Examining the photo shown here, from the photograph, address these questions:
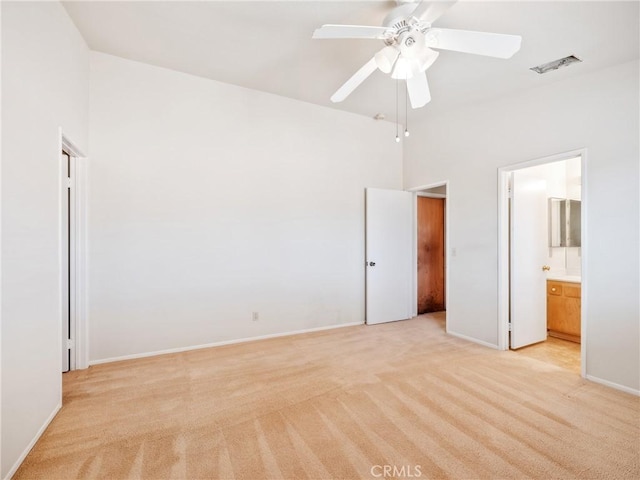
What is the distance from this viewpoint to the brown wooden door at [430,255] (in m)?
5.19

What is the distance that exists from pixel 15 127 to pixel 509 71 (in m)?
3.86

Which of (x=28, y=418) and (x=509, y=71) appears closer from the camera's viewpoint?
(x=28, y=418)

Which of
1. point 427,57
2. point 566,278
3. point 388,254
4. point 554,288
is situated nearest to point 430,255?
point 388,254

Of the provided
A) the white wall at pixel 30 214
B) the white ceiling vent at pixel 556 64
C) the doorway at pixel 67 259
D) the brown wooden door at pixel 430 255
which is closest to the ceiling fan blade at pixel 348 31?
the white wall at pixel 30 214

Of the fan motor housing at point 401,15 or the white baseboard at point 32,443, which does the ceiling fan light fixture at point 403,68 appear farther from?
the white baseboard at point 32,443

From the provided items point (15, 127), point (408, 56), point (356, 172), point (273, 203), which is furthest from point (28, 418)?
point (356, 172)

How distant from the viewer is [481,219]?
362 cm

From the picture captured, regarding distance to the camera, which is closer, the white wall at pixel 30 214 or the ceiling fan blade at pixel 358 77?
the white wall at pixel 30 214

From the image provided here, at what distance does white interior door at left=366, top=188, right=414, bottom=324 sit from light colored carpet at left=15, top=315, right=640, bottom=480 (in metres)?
1.30

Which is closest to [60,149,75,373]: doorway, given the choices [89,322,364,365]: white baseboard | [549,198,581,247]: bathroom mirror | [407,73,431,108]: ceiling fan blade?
[89,322,364,365]: white baseboard

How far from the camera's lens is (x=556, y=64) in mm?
2730

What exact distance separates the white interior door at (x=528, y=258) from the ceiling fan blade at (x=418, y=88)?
1743mm

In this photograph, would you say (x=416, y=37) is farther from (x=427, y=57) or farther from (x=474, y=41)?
(x=474, y=41)

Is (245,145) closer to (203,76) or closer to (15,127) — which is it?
(203,76)
